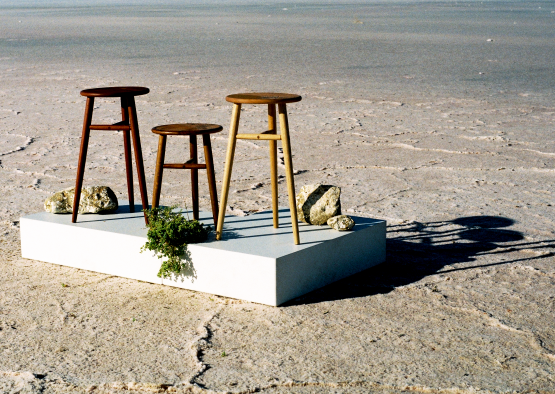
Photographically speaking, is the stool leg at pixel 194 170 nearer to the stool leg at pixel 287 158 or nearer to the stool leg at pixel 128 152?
the stool leg at pixel 128 152

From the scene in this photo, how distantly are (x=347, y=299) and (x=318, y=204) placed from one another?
1.85 ft

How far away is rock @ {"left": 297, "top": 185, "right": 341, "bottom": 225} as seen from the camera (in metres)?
4.17

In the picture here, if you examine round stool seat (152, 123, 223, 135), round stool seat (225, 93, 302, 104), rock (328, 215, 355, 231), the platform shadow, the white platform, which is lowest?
the platform shadow

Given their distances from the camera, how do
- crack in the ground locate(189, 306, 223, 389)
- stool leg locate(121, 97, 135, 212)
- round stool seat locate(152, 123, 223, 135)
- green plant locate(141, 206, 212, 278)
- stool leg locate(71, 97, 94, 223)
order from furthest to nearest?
stool leg locate(121, 97, 135, 212)
stool leg locate(71, 97, 94, 223)
round stool seat locate(152, 123, 223, 135)
green plant locate(141, 206, 212, 278)
crack in the ground locate(189, 306, 223, 389)

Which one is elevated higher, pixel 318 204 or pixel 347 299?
pixel 318 204

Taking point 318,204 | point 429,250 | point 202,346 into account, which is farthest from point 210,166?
point 429,250

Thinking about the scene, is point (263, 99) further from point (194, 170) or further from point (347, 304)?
point (347, 304)

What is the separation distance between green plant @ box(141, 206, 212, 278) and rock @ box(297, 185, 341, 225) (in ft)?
1.75

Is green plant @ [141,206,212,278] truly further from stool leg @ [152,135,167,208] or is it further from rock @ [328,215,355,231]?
rock @ [328,215,355,231]

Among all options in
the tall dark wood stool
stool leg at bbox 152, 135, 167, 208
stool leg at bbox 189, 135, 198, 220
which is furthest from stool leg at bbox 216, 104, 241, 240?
the tall dark wood stool

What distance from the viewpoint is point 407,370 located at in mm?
3080

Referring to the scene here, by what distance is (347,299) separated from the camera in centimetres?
383

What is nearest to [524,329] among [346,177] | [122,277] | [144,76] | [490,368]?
[490,368]

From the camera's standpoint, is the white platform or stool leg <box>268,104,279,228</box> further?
stool leg <box>268,104,279,228</box>
